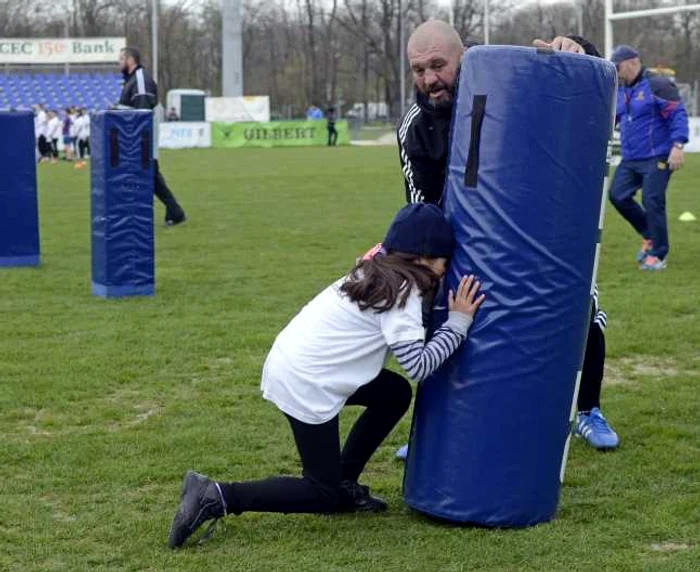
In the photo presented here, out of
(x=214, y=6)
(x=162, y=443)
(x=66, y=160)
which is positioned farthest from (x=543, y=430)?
(x=214, y=6)

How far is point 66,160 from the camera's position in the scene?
37500mm

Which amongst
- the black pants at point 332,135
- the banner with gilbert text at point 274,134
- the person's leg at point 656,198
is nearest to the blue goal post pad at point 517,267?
the person's leg at point 656,198

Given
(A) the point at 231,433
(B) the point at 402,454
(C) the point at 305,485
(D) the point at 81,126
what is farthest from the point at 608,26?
(D) the point at 81,126

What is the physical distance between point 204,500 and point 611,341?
4.39m

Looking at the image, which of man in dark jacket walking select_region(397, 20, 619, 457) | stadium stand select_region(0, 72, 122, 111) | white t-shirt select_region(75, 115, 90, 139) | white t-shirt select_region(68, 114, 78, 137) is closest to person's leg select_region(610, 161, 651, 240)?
man in dark jacket walking select_region(397, 20, 619, 457)

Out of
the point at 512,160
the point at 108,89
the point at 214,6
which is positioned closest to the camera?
the point at 512,160

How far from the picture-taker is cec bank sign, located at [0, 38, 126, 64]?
5988 cm

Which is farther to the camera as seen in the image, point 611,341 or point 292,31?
point 292,31

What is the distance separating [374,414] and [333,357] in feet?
1.52

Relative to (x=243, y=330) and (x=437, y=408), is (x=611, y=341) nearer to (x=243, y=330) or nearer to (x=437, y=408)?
(x=243, y=330)

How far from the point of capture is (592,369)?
566cm

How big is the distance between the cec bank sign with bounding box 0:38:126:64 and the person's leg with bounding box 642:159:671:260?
5133cm

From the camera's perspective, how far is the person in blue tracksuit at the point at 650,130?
10.9 m

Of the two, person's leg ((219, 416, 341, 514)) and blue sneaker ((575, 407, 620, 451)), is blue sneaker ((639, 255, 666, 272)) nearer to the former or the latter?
blue sneaker ((575, 407, 620, 451))
